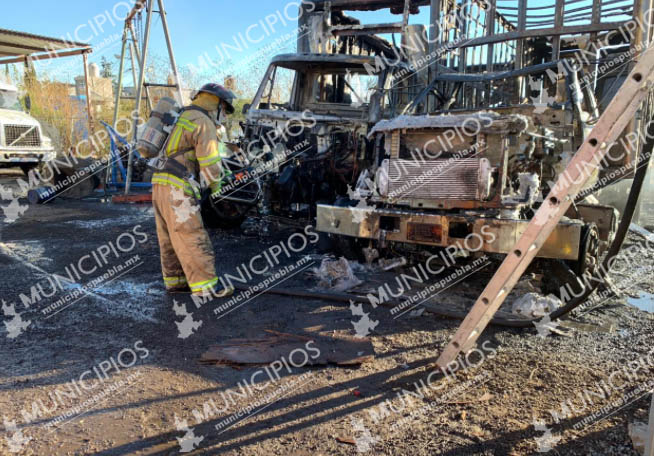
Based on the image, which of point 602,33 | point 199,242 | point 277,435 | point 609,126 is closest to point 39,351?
point 199,242

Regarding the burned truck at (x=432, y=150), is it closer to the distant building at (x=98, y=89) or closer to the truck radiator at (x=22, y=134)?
the truck radiator at (x=22, y=134)

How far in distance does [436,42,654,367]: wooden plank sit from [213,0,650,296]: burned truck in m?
0.84

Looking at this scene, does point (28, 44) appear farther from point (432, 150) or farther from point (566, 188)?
point (566, 188)

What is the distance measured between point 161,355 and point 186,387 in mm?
499

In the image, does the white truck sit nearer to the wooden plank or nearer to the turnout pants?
the turnout pants

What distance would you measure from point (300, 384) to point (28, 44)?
14934 millimetres

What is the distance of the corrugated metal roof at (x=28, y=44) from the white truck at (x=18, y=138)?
147cm

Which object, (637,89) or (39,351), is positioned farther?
(39,351)

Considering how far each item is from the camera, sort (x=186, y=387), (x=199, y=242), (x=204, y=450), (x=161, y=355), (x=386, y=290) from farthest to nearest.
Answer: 1. (x=386, y=290)
2. (x=199, y=242)
3. (x=161, y=355)
4. (x=186, y=387)
5. (x=204, y=450)

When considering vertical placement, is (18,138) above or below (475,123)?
below

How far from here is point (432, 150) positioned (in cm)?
452

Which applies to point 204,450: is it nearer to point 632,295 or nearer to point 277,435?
point 277,435

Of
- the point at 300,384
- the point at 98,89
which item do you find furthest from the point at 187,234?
the point at 98,89

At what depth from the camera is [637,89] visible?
2234 mm
